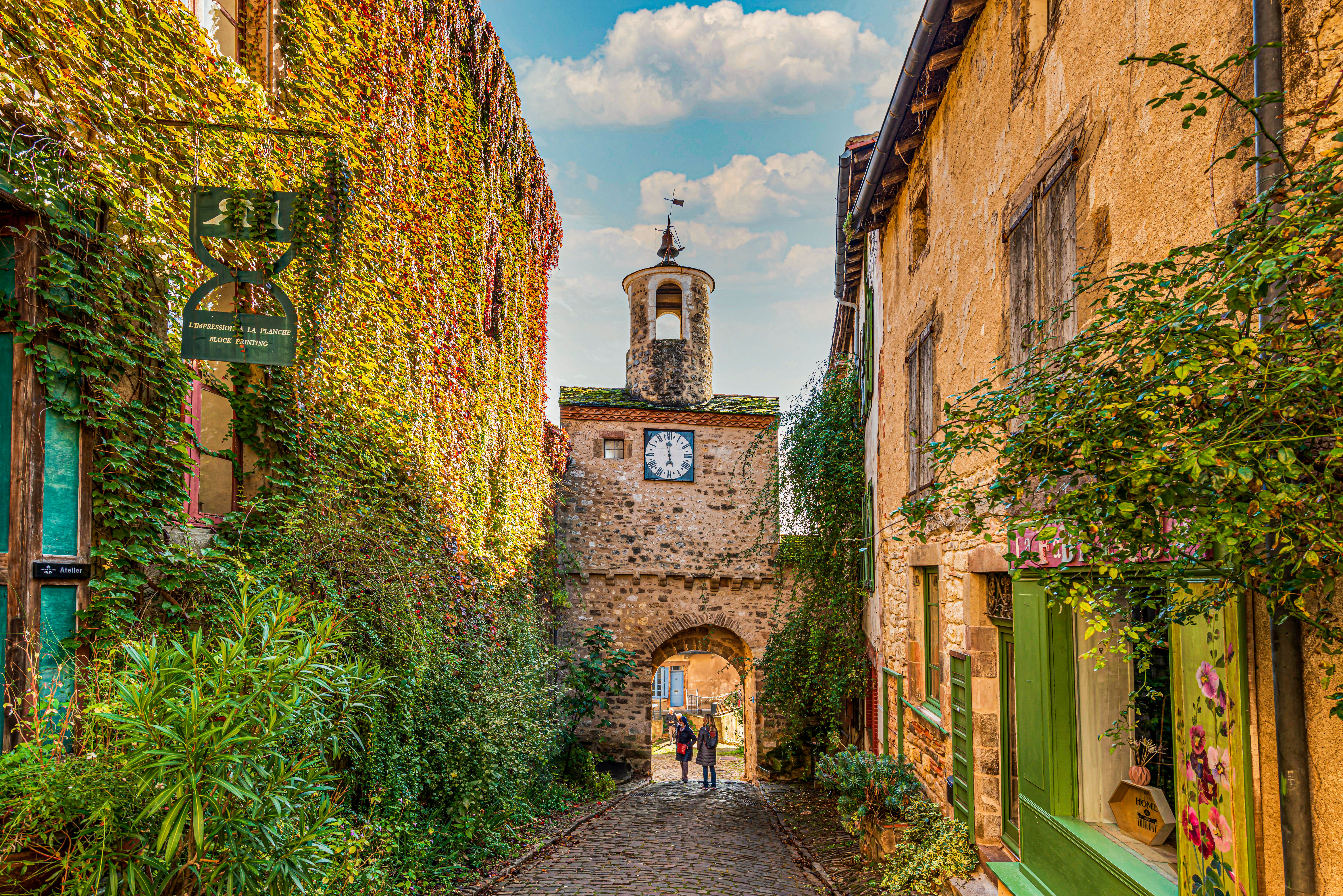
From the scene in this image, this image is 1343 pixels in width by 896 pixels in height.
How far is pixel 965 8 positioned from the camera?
16.1 feet

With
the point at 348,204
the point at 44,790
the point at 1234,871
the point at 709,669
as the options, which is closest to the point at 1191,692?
the point at 1234,871

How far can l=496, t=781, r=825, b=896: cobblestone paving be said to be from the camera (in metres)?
6.04

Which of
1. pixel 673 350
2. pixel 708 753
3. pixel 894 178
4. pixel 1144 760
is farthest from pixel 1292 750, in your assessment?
pixel 673 350

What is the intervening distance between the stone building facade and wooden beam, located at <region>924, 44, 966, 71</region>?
1 centimetres

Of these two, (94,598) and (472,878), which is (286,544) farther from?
(472,878)

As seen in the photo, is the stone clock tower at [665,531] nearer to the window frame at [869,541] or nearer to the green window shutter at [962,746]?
the window frame at [869,541]

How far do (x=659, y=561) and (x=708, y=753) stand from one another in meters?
3.59

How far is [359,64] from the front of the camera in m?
6.03

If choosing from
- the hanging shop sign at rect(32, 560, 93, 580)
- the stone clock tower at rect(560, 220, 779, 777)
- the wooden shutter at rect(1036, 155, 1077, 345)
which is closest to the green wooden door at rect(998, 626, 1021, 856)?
the wooden shutter at rect(1036, 155, 1077, 345)

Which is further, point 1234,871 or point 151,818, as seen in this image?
point 151,818

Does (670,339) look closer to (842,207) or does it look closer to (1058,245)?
(842,207)

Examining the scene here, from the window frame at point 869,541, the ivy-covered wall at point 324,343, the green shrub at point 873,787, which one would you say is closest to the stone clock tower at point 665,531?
the window frame at point 869,541

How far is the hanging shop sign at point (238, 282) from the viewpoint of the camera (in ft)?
12.5

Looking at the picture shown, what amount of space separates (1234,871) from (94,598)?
4.77 metres
